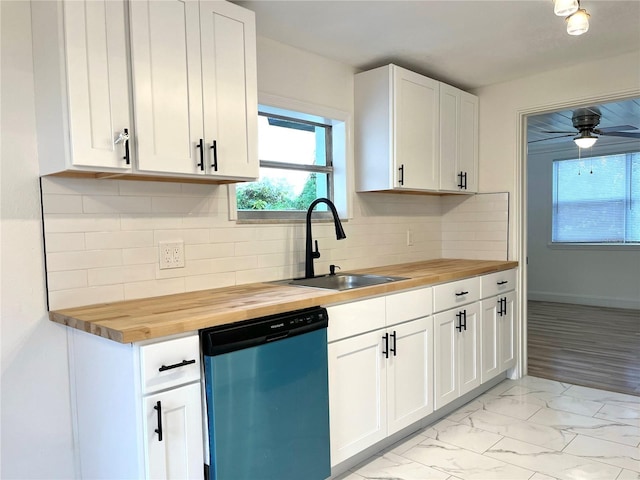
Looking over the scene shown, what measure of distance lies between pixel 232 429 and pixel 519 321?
8.92 feet

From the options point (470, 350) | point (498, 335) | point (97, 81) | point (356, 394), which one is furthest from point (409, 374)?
point (97, 81)

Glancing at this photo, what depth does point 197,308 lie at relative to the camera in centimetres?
176

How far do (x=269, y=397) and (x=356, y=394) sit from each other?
60cm

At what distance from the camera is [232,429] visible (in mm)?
1656

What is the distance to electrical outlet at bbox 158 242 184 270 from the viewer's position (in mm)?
2109

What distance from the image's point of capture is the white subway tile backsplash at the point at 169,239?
1834 mm

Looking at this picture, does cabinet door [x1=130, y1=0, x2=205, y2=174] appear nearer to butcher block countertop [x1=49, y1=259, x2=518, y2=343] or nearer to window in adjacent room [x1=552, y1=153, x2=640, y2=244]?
butcher block countertop [x1=49, y1=259, x2=518, y2=343]

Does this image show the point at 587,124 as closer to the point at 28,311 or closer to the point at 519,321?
the point at 519,321

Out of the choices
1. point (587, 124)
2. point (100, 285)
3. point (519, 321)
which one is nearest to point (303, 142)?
point (100, 285)

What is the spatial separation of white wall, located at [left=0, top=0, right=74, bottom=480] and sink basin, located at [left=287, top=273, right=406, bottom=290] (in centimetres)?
120

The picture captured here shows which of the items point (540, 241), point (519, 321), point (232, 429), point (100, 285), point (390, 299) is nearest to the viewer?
point (232, 429)

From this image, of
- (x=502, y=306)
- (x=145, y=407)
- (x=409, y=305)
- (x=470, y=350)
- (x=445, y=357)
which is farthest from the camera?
(x=502, y=306)

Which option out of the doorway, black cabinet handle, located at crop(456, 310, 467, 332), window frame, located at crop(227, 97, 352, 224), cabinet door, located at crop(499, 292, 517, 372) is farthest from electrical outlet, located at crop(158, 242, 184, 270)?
the doorway

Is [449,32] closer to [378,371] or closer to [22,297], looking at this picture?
[378,371]
